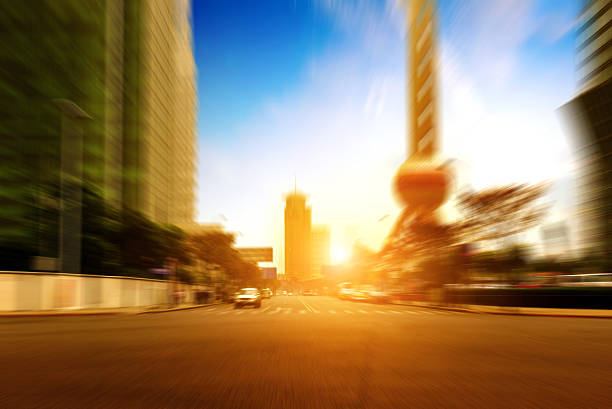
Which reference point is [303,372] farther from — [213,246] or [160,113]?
[160,113]

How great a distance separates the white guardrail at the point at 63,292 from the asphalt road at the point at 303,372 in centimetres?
1591

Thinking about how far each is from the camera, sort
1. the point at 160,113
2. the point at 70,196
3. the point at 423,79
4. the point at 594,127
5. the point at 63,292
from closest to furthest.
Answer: the point at 63,292, the point at 70,196, the point at 423,79, the point at 594,127, the point at 160,113

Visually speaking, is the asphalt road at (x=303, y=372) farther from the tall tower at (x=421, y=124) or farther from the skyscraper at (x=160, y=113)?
the skyscraper at (x=160, y=113)

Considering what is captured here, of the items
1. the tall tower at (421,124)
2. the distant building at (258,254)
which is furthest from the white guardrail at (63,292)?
the distant building at (258,254)

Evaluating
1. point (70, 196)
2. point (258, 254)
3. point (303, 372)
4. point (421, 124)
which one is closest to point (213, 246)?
point (70, 196)

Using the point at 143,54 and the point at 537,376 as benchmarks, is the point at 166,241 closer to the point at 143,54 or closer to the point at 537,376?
the point at 143,54

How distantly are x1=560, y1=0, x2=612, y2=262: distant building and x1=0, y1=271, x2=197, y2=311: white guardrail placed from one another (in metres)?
74.0

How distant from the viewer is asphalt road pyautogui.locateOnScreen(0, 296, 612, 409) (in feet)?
15.8

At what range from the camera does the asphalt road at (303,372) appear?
15.8 ft

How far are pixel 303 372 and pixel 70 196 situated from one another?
36806 millimetres

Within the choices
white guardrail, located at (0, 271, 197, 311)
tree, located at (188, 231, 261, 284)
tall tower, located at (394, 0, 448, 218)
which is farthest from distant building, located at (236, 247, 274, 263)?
white guardrail, located at (0, 271, 197, 311)

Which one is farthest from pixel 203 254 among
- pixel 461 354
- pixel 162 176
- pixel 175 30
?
pixel 175 30

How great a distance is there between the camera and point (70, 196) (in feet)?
123

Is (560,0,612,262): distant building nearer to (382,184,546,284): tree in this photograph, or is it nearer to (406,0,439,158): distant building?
(406,0,439,158): distant building
